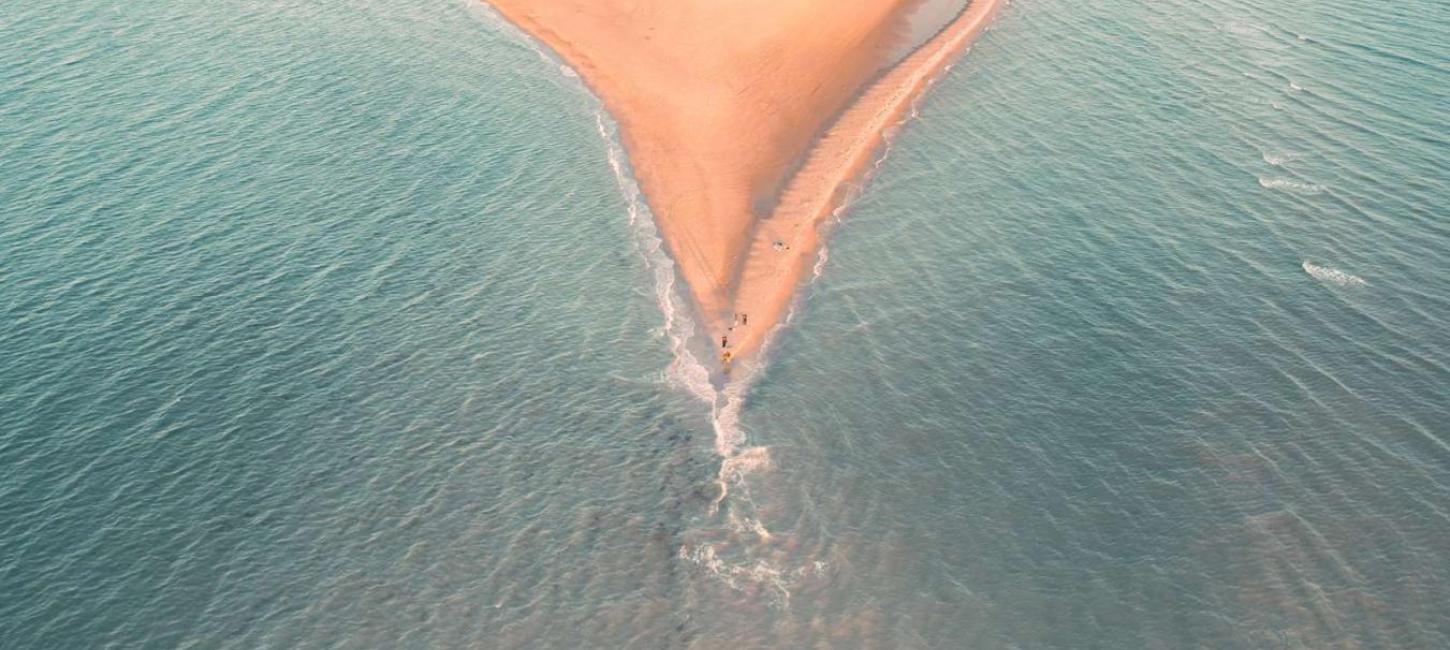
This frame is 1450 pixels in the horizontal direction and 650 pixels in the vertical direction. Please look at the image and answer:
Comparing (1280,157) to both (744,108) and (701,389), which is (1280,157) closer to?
(744,108)

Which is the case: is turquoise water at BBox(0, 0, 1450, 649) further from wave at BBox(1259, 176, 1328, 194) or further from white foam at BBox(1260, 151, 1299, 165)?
wave at BBox(1259, 176, 1328, 194)

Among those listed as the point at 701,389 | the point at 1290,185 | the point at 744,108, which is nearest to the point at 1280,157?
the point at 1290,185

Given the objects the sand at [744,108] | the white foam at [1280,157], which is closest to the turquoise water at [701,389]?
the white foam at [1280,157]

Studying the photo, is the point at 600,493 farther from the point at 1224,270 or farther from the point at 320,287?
the point at 1224,270

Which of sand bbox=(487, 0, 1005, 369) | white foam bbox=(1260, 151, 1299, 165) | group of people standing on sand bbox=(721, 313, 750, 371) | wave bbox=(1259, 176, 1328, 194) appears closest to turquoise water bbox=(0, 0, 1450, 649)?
white foam bbox=(1260, 151, 1299, 165)

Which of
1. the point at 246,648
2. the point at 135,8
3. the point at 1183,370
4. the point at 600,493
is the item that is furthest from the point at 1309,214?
the point at 135,8

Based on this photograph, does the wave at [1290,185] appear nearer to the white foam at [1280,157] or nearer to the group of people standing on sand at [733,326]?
the white foam at [1280,157]
